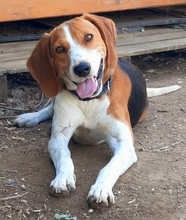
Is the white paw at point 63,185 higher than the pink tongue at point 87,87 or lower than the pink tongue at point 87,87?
lower

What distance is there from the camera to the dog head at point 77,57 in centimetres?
404

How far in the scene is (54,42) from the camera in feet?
13.8

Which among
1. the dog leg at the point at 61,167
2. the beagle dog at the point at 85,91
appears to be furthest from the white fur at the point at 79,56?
the dog leg at the point at 61,167

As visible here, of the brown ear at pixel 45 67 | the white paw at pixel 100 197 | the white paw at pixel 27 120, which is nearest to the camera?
the white paw at pixel 100 197

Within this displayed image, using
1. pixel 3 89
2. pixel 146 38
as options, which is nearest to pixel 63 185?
pixel 3 89

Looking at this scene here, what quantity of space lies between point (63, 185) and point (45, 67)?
3.35 ft

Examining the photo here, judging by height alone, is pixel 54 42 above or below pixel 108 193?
above

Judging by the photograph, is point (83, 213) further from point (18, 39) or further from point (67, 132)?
point (18, 39)

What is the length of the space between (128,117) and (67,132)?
20.3 inches

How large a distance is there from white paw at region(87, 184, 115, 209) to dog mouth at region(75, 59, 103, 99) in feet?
2.71

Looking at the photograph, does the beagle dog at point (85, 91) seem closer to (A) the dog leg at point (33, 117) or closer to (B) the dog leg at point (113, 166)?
(B) the dog leg at point (113, 166)

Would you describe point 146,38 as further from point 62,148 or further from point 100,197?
point 100,197

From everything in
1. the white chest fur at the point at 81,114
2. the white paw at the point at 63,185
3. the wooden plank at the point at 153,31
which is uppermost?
the white chest fur at the point at 81,114

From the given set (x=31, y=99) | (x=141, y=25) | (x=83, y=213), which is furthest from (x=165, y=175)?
(x=141, y=25)
